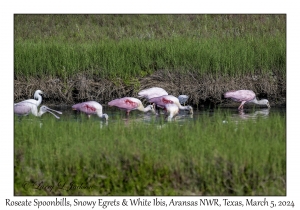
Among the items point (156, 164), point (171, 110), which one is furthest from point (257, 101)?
point (156, 164)

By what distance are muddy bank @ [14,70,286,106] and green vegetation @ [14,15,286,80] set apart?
136mm

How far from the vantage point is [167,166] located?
7.32 metres

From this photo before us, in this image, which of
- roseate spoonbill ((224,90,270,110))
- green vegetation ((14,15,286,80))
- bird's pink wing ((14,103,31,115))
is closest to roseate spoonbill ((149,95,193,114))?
roseate spoonbill ((224,90,270,110))

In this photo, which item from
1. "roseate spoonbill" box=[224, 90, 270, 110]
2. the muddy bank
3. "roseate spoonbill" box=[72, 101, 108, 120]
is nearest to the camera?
"roseate spoonbill" box=[72, 101, 108, 120]

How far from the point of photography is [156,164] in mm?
7332

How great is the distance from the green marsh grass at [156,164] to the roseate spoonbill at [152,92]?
3340 mm

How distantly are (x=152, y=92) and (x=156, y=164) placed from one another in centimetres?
452

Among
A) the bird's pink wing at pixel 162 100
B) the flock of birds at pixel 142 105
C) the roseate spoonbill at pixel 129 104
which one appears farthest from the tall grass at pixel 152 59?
the roseate spoonbill at pixel 129 104

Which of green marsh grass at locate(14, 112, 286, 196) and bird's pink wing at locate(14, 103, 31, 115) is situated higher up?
bird's pink wing at locate(14, 103, 31, 115)

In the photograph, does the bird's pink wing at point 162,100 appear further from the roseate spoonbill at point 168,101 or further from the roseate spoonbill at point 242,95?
the roseate spoonbill at point 242,95

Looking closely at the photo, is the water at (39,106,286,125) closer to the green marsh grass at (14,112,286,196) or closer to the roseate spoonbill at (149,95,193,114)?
the roseate spoonbill at (149,95,193,114)

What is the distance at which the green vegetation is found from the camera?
12961mm

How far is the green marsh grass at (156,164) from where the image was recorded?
23.6ft

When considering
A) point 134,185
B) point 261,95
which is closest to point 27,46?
point 261,95
